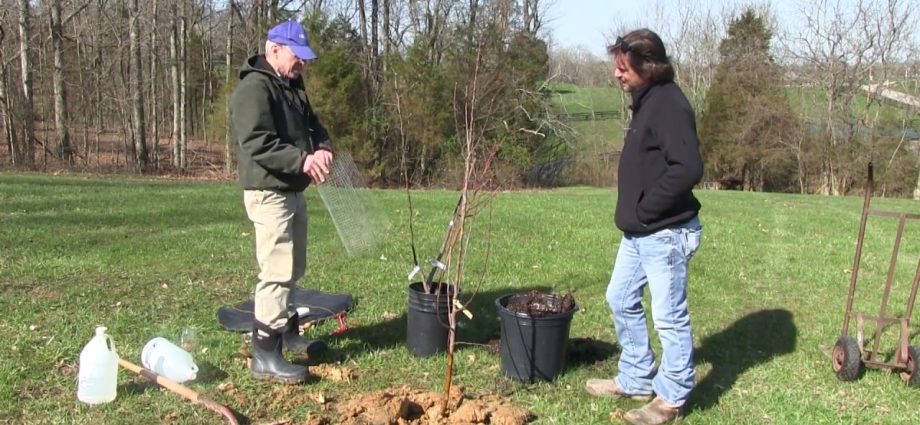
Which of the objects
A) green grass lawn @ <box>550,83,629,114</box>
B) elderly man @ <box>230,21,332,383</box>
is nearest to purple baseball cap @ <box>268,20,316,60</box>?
elderly man @ <box>230,21,332,383</box>

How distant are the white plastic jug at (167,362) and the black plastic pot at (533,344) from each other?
171 cm

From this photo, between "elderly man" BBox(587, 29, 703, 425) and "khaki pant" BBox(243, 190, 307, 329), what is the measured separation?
1741 mm

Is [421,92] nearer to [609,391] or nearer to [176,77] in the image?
[176,77]

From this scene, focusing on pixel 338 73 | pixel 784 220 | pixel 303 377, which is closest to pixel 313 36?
pixel 338 73

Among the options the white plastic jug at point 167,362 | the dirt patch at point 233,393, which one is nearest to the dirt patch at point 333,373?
the dirt patch at point 233,393

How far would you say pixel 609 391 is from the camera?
3.69 m

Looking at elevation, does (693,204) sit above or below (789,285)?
above

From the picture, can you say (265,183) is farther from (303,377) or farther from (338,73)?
(338,73)

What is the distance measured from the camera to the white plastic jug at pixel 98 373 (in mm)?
3283

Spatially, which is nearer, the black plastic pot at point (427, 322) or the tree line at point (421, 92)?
the black plastic pot at point (427, 322)

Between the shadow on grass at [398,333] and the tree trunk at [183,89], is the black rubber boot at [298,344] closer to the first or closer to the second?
the shadow on grass at [398,333]

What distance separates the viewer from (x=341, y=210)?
421cm

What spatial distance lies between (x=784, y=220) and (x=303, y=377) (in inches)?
395

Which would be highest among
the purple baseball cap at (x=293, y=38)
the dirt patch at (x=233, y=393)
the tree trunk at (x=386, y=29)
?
the tree trunk at (x=386, y=29)
